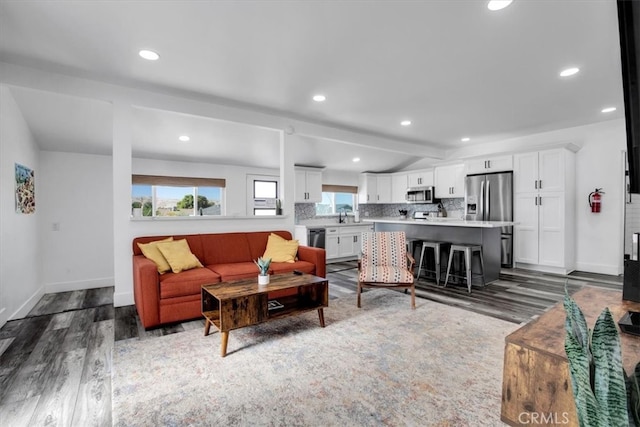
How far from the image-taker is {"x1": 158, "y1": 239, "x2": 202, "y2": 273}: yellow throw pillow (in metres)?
3.21

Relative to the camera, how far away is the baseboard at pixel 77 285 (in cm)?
419

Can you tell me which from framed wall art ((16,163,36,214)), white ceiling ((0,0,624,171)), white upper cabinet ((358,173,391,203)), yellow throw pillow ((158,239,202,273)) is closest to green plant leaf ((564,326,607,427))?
white ceiling ((0,0,624,171))

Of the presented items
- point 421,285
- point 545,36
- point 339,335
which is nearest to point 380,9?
point 545,36

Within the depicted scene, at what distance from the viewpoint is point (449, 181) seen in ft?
22.5

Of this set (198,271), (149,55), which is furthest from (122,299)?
(149,55)

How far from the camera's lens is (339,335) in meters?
2.73

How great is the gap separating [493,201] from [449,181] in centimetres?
119

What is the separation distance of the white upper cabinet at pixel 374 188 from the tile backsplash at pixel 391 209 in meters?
0.32

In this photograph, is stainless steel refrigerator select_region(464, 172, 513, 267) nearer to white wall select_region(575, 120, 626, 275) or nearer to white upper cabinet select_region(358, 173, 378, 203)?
white wall select_region(575, 120, 626, 275)

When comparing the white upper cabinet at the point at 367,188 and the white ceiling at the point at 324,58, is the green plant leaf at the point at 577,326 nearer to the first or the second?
the white ceiling at the point at 324,58

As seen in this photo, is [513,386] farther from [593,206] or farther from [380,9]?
[593,206]

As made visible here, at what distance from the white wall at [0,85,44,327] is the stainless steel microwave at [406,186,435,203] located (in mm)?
6840

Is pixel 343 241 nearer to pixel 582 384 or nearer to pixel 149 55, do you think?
pixel 149 55

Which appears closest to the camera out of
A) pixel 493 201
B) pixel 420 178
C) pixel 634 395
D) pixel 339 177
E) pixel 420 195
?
pixel 634 395
